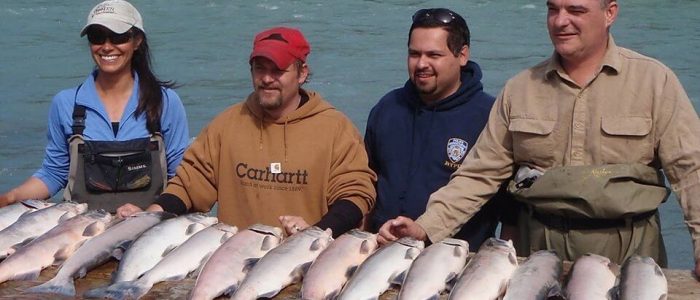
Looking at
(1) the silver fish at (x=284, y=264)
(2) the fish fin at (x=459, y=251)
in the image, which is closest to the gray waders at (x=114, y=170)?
(1) the silver fish at (x=284, y=264)

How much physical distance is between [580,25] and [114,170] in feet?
8.67

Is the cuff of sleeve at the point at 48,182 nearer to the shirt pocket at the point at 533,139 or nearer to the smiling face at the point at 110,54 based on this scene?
the smiling face at the point at 110,54

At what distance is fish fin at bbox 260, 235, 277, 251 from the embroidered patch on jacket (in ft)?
4.00

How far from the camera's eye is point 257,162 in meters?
5.57

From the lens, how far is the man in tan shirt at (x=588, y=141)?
187 inches

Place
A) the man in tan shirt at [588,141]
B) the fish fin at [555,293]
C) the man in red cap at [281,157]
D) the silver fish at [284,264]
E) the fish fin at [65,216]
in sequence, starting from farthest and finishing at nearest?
1. the man in red cap at [281,157]
2. the fish fin at [65,216]
3. the man in tan shirt at [588,141]
4. the silver fish at [284,264]
5. the fish fin at [555,293]

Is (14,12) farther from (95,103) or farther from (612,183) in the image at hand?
(612,183)

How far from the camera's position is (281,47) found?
5414mm

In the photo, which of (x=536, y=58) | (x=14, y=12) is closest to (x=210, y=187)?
(x=536, y=58)

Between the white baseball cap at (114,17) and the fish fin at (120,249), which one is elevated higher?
the white baseball cap at (114,17)

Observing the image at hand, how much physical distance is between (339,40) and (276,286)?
46.9 ft

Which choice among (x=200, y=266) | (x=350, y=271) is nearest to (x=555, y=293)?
(x=350, y=271)

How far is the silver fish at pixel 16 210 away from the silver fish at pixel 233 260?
4.21ft

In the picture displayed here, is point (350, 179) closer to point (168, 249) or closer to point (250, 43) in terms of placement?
point (168, 249)
